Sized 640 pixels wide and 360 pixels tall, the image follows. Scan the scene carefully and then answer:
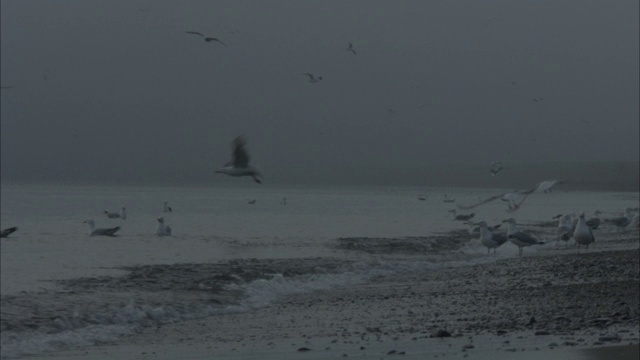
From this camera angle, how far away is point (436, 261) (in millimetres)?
21375

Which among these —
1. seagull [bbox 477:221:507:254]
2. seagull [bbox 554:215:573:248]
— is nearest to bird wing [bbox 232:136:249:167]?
seagull [bbox 477:221:507:254]

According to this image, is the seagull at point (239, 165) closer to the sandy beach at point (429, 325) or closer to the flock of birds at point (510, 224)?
the flock of birds at point (510, 224)

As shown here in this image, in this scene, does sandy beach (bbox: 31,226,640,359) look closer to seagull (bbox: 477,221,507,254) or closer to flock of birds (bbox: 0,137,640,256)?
flock of birds (bbox: 0,137,640,256)

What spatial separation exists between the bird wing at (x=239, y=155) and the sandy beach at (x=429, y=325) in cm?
187

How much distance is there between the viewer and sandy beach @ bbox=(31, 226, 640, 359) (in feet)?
26.9

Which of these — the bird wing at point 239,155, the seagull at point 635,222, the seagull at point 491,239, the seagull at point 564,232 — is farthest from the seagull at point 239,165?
the seagull at point 635,222

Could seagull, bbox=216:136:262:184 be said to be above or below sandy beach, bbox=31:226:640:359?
above

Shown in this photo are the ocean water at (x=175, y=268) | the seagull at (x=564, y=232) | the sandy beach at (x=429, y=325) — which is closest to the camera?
the sandy beach at (x=429, y=325)

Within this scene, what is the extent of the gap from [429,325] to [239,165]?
11.8ft

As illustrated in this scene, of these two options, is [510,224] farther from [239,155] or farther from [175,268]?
[239,155]

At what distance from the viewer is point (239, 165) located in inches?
480

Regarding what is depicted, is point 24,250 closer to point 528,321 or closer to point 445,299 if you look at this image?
point 445,299

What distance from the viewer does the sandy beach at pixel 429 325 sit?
820 centimetres

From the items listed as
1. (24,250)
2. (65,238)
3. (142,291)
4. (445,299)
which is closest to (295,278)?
(142,291)
